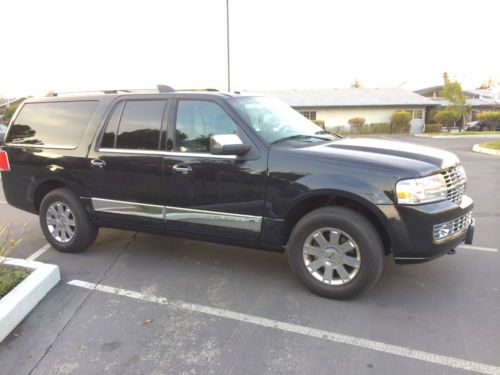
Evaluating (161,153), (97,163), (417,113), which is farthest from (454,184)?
(417,113)

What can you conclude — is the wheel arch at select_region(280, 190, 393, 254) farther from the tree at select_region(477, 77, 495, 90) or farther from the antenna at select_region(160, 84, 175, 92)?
the tree at select_region(477, 77, 495, 90)

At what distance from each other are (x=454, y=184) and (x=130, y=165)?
3229 millimetres

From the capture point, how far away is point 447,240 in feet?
12.0

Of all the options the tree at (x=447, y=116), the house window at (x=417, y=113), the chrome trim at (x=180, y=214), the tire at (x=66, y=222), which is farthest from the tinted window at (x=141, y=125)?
the house window at (x=417, y=113)

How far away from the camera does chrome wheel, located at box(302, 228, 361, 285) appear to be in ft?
12.3

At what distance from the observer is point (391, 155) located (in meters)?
3.89

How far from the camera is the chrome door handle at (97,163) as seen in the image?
4.79 meters

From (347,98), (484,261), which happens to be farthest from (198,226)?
(347,98)

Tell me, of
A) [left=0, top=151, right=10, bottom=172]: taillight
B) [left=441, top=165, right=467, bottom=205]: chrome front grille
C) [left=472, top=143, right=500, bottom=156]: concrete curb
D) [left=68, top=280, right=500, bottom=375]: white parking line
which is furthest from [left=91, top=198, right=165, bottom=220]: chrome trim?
[left=472, top=143, right=500, bottom=156]: concrete curb

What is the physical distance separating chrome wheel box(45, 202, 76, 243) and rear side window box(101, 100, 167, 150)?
1008 mm

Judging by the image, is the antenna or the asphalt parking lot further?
the antenna

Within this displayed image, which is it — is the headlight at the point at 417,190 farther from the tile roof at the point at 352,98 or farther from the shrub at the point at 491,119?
the shrub at the point at 491,119

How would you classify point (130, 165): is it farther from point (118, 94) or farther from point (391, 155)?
point (391, 155)

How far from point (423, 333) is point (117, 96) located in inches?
154
